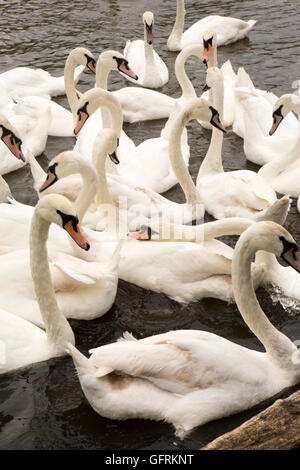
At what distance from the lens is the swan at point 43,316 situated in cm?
700

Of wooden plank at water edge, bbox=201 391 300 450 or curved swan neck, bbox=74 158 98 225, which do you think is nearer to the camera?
wooden plank at water edge, bbox=201 391 300 450

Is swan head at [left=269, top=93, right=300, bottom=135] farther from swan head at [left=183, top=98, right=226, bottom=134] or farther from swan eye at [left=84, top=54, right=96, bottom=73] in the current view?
swan eye at [left=84, top=54, right=96, bottom=73]

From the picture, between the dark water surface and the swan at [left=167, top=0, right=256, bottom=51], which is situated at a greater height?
the swan at [left=167, top=0, right=256, bottom=51]

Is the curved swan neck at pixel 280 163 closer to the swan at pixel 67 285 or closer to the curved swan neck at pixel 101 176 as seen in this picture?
the curved swan neck at pixel 101 176

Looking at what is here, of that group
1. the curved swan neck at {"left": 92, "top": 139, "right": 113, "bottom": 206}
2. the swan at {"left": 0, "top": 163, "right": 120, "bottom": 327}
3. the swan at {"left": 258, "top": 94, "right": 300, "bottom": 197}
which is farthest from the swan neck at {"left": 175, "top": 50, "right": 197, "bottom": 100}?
the swan at {"left": 0, "top": 163, "right": 120, "bottom": 327}

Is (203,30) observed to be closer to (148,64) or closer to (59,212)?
(148,64)

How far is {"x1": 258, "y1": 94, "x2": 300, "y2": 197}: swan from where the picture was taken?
10.3 m

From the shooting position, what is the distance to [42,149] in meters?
11.8

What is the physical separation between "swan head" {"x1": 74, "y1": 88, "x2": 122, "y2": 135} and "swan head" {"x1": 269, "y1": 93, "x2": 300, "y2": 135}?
1.97 meters

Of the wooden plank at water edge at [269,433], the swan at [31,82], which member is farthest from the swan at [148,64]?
the wooden plank at water edge at [269,433]

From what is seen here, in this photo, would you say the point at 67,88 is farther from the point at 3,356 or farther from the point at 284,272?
the point at 3,356

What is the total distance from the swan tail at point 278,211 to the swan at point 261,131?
2871 millimetres
